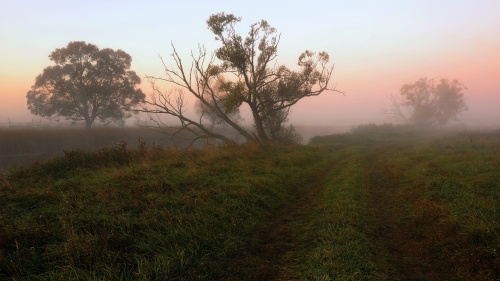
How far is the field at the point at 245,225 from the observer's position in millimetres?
5156

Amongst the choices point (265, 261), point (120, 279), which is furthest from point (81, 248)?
point (265, 261)

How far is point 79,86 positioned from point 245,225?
1875 inches

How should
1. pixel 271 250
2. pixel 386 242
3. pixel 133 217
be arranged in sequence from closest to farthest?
1. pixel 271 250
2. pixel 386 242
3. pixel 133 217

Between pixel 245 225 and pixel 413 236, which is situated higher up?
pixel 245 225

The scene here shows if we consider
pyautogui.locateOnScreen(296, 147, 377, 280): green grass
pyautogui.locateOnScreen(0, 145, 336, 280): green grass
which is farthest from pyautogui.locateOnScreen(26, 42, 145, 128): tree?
pyautogui.locateOnScreen(296, 147, 377, 280): green grass

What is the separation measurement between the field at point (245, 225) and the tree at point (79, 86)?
3864 cm

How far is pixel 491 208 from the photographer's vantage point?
24.0 ft

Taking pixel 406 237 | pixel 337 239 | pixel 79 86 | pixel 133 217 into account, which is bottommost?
pixel 406 237

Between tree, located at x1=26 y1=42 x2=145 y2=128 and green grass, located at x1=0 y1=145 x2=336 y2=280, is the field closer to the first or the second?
green grass, located at x1=0 y1=145 x2=336 y2=280

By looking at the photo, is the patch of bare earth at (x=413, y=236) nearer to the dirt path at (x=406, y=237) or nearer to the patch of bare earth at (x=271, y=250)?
the dirt path at (x=406, y=237)

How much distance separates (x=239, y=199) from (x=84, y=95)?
1815 inches

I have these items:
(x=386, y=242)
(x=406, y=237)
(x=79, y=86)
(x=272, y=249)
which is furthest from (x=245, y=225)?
(x=79, y=86)

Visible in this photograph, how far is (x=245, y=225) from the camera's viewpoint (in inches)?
287

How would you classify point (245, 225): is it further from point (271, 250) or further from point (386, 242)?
point (386, 242)
